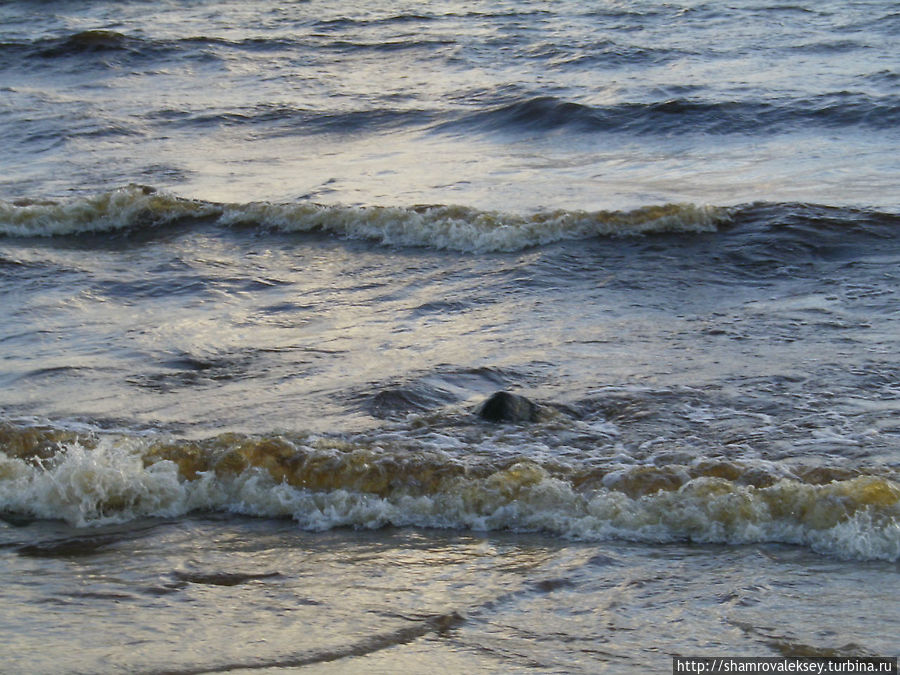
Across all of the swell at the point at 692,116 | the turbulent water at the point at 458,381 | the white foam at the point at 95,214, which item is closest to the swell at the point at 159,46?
the turbulent water at the point at 458,381

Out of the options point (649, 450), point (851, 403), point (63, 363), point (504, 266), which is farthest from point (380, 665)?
point (504, 266)

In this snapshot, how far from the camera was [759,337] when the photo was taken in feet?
19.9

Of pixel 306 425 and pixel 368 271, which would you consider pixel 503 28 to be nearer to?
pixel 368 271

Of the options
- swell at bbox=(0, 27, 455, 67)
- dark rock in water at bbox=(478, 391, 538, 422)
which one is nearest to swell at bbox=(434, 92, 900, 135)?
swell at bbox=(0, 27, 455, 67)

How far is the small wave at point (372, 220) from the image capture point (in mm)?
8555

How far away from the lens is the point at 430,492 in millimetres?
4414

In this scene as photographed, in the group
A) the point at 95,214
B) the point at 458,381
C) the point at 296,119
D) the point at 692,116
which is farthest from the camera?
the point at 296,119

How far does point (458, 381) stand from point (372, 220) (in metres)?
3.76

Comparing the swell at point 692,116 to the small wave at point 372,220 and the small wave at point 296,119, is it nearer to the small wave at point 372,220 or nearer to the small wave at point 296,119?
the small wave at point 296,119

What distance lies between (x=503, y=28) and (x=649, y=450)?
15.2 meters

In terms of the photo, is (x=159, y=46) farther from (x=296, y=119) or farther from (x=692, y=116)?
(x=692, y=116)

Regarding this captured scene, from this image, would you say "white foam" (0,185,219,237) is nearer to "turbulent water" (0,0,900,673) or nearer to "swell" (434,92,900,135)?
"turbulent water" (0,0,900,673)

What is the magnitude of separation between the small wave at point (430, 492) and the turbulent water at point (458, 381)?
0.01 meters

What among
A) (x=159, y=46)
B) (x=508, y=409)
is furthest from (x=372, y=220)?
(x=159, y=46)
